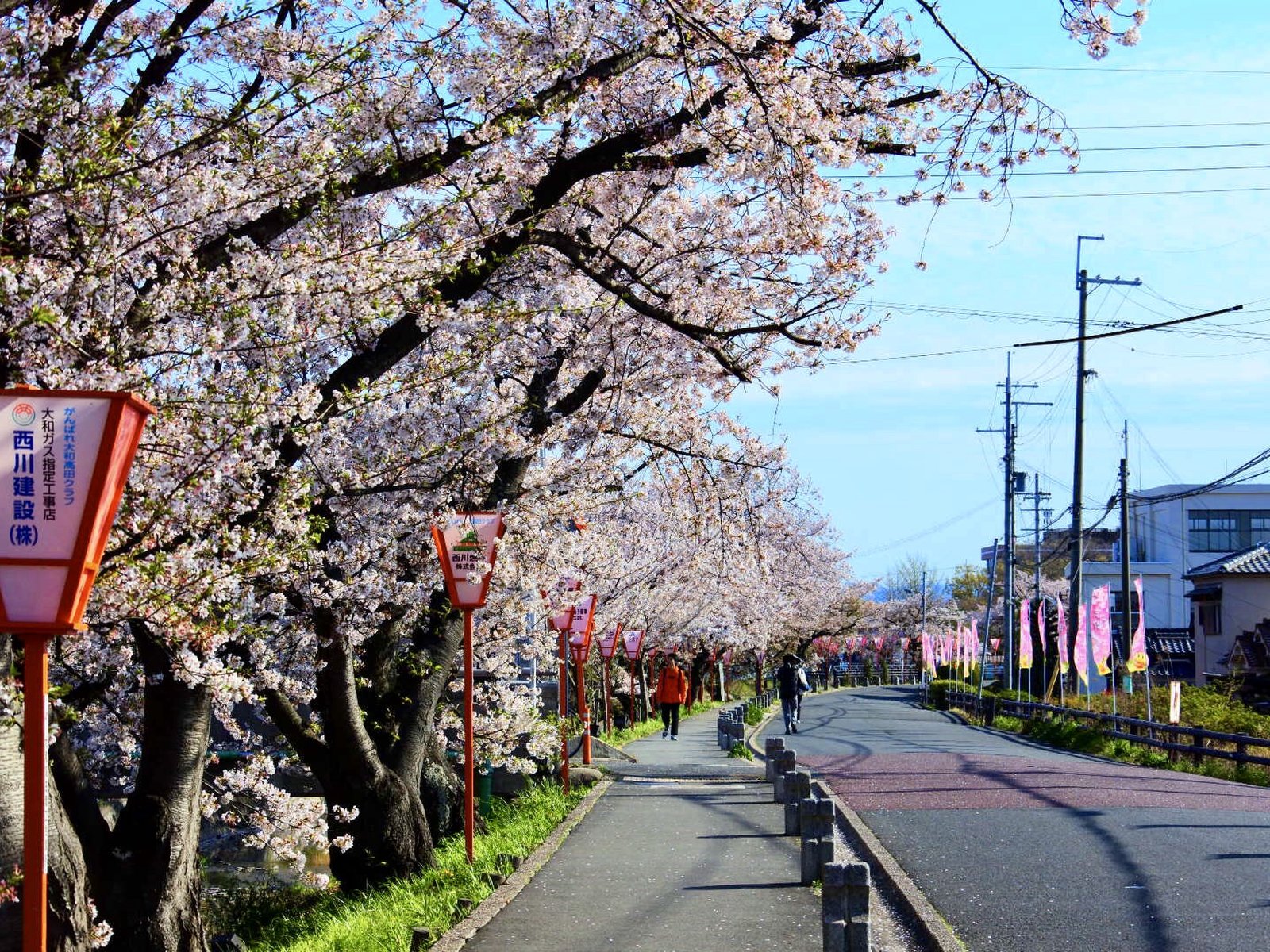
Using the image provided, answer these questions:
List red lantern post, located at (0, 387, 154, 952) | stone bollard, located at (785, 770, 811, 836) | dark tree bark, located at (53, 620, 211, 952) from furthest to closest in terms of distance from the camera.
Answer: stone bollard, located at (785, 770, 811, 836)
dark tree bark, located at (53, 620, 211, 952)
red lantern post, located at (0, 387, 154, 952)

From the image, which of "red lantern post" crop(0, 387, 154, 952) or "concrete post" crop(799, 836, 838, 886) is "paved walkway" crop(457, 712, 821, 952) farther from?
"red lantern post" crop(0, 387, 154, 952)

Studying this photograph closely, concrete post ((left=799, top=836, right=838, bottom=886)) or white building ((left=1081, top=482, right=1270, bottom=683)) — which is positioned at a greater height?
white building ((left=1081, top=482, right=1270, bottom=683))

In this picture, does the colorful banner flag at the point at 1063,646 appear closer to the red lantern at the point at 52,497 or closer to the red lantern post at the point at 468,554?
the red lantern post at the point at 468,554

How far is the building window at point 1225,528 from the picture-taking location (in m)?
73.8

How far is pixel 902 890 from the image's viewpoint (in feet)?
33.9

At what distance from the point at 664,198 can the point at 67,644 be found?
5.94m

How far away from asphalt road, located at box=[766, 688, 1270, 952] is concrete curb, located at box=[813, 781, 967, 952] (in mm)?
134

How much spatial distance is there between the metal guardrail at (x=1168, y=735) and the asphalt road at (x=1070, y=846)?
86 cm

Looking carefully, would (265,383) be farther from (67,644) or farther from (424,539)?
(424,539)

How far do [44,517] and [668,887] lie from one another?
683 centimetres

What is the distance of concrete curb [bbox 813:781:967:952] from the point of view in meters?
8.59

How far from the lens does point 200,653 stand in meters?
8.82

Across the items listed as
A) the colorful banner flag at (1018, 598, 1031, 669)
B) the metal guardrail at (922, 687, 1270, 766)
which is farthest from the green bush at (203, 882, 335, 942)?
the colorful banner flag at (1018, 598, 1031, 669)

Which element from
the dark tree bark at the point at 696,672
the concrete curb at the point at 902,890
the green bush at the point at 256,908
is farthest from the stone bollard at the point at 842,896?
the dark tree bark at the point at 696,672
